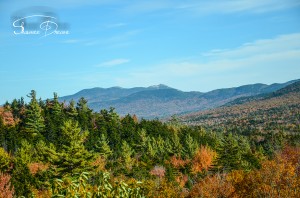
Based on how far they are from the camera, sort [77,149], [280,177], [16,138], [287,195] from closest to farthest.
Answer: [287,195], [280,177], [77,149], [16,138]

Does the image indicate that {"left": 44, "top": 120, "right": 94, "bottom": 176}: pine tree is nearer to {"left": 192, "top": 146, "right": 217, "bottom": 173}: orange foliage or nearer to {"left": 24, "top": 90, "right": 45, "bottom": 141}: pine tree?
{"left": 24, "top": 90, "right": 45, "bottom": 141}: pine tree

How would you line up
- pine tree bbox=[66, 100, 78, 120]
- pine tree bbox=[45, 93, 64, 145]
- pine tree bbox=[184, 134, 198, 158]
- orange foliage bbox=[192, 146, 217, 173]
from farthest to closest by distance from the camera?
pine tree bbox=[66, 100, 78, 120] < pine tree bbox=[184, 134, 198, 158] < orange foliage bbox=[192, 146, 217, 173] < pine tree bbox=[45, 93, 64, 145]

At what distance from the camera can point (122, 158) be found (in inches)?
4043

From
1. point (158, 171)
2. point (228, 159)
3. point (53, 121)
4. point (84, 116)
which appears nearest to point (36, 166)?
point (158, 171)

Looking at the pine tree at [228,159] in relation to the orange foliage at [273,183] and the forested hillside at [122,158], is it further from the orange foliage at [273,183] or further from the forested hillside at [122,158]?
the orange foliage at [273,183]

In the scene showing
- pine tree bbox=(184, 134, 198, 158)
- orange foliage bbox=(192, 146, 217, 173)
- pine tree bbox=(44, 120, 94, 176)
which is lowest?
orange foliage bbox=(192, 146, 217, 173)

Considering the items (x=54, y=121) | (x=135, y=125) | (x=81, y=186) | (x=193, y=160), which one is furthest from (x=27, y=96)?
(x=81, y=186)

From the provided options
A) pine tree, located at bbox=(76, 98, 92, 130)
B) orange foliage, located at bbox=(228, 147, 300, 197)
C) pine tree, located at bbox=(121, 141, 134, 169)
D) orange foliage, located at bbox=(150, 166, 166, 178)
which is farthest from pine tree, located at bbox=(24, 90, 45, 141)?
orange foliage, located at bbox=(228, 147, 300, 197)

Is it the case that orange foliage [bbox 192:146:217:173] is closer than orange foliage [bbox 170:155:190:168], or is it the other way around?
orange foliage [bbox 170:155:190:168]

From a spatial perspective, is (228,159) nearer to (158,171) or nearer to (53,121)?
(158,171)

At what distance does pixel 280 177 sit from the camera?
37.5 meters

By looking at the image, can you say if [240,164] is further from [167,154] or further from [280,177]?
[280,177]

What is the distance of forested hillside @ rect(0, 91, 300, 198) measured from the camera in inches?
1654

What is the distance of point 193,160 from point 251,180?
73.6 m
